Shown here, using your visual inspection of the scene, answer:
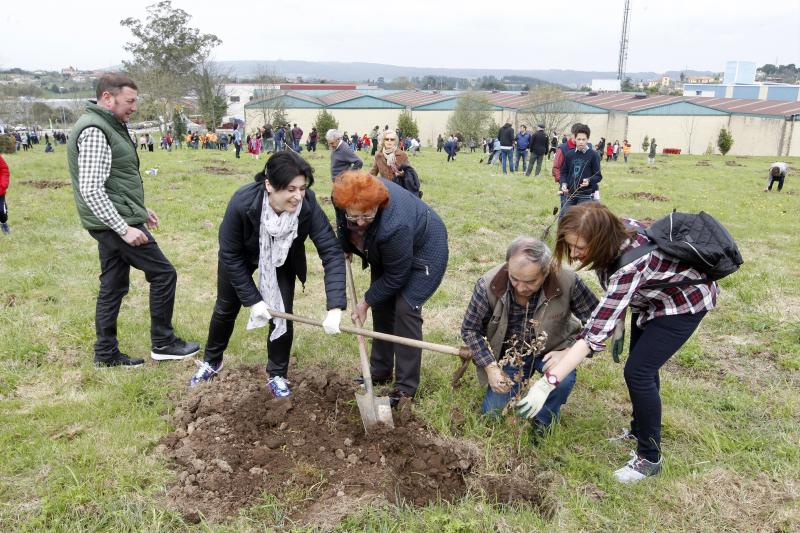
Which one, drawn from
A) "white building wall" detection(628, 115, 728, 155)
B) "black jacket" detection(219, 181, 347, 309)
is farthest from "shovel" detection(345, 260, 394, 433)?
"white building wall" detection(628, 115, 728, 155)

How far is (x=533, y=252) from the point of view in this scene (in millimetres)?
2875

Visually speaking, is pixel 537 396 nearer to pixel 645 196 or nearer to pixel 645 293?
pixel 645 293

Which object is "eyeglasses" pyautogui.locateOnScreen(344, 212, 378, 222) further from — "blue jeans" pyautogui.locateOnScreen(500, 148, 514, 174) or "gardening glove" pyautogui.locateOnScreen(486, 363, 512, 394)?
"blue jeans" pyautogui.locateOnScreen(500, 148, 514, 174)

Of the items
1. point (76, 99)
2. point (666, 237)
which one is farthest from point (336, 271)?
point (76, 99)

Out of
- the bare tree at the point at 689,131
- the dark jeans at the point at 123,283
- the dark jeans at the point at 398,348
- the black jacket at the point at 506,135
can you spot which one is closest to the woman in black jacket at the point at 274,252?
the dark jeans at the point at 398,348

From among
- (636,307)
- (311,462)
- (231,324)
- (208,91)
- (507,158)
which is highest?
(208,91)

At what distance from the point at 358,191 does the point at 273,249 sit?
0.72 meters

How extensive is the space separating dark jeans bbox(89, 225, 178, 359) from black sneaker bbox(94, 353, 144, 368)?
0.9 inches

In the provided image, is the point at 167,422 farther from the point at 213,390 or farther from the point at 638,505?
the point at 638,505

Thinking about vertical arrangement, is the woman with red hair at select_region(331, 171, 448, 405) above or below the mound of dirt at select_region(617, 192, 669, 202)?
above

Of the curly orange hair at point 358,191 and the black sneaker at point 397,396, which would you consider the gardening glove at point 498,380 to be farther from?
the curly orange hair at point 358,191

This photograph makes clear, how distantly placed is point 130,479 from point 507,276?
88.1 inches

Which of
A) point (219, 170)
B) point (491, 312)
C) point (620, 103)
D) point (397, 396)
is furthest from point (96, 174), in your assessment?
point (620, 103)

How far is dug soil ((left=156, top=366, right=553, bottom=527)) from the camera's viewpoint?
2.80 meters
